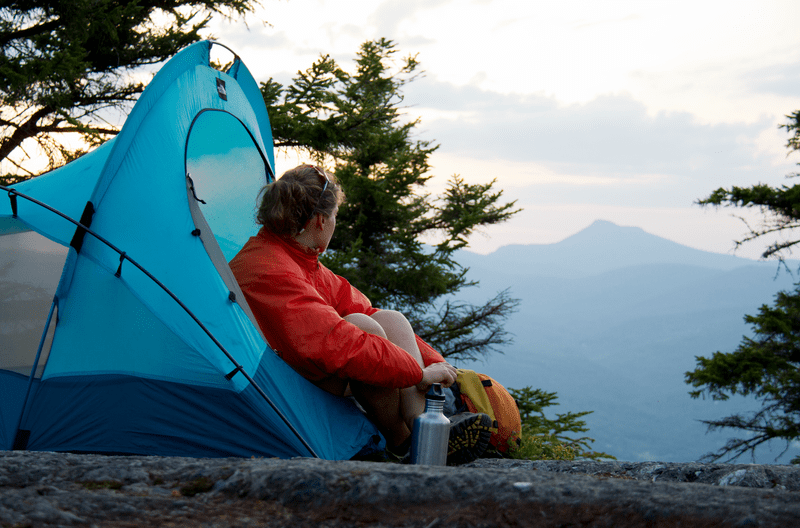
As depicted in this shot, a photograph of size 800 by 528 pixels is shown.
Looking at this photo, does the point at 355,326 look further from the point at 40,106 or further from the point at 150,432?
the point at 40,106

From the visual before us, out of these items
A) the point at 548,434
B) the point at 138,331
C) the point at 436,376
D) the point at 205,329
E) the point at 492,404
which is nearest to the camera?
the point at 205,329

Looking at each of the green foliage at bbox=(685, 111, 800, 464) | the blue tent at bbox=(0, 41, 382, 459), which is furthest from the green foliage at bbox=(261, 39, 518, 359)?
the blue tent at bbox=(0, 41, 382, 459)

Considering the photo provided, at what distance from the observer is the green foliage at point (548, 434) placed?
4988mm

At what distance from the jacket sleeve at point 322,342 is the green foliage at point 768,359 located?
12.8 m

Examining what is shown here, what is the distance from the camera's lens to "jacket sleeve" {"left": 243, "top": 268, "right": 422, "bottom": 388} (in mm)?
3086

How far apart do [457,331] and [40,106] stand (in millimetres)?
10226

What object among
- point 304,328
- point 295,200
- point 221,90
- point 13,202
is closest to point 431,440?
point 304,328

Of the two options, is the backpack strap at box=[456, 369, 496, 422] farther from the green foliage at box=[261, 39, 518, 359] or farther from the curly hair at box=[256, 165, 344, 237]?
the green foliage at box=[261, 39, 518, 359]

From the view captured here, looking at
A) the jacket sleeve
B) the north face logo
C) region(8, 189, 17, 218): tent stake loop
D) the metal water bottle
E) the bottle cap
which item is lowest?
the metal water bottle

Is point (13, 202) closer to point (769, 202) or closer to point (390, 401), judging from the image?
point (390, 401)

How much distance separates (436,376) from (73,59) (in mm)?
6944

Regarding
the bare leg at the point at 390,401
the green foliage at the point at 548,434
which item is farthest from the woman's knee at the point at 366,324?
the green foliage at the point at 548,434

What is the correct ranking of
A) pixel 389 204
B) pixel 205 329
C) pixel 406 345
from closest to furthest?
pixel 205 329 → pixel 406 345 → pixel 389 204

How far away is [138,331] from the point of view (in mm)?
3246
